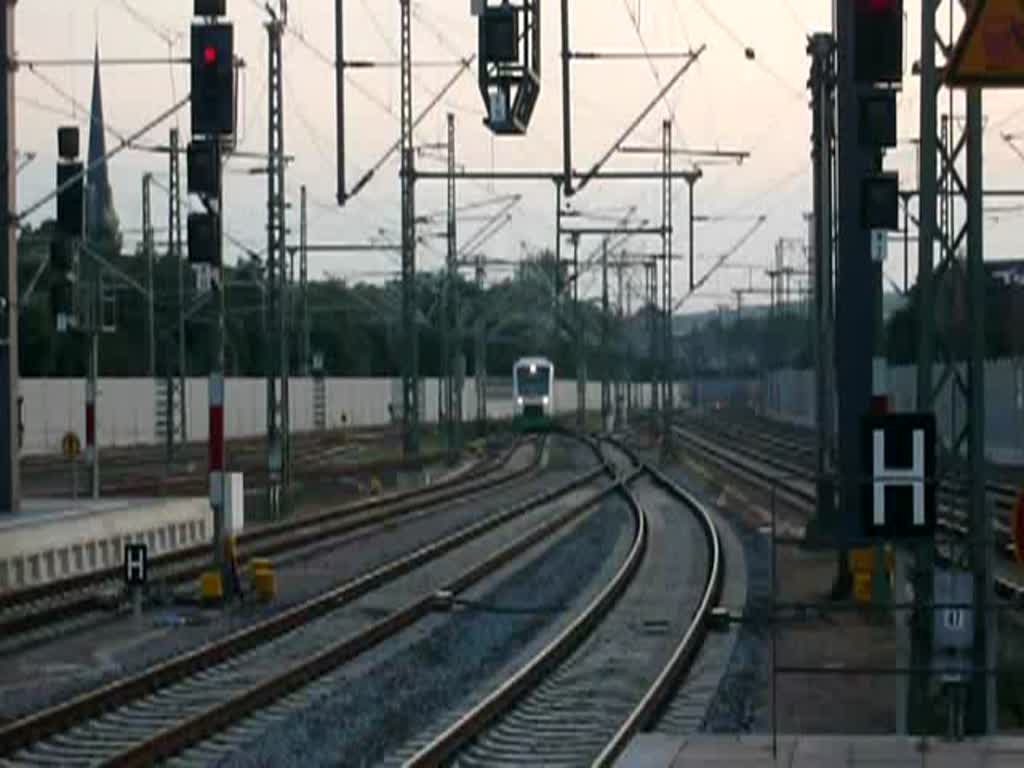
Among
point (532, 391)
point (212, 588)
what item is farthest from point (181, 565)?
point (532, 391)

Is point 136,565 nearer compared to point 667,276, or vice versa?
point 136,565

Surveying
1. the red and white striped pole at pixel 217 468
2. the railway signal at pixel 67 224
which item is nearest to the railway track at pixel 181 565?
the red and white striped pole at pixel 217 468

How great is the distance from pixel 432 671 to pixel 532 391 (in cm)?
8402

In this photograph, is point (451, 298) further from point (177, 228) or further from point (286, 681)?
point (286, 681)

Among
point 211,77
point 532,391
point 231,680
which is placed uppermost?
point 211,77

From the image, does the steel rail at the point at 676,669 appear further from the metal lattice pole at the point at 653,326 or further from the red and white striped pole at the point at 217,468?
the metal lattice pole at the point at 653,326

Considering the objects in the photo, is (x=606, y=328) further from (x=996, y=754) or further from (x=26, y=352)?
(x=996, y=754)

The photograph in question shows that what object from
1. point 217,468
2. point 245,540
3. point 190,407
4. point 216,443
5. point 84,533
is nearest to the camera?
point 217,468

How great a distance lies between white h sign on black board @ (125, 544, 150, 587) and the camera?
29.2 m

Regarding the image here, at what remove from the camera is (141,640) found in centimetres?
2736

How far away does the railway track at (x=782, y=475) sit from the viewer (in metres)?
29.8

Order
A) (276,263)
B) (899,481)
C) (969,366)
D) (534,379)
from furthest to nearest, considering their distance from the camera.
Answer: (534,379)
(276,263)
(969,366)
(899,481)

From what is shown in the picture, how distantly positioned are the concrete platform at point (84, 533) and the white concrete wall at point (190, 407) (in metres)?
16.0

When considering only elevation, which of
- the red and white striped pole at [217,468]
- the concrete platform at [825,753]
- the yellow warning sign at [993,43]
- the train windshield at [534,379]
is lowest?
the concrete platform at [825,753]
